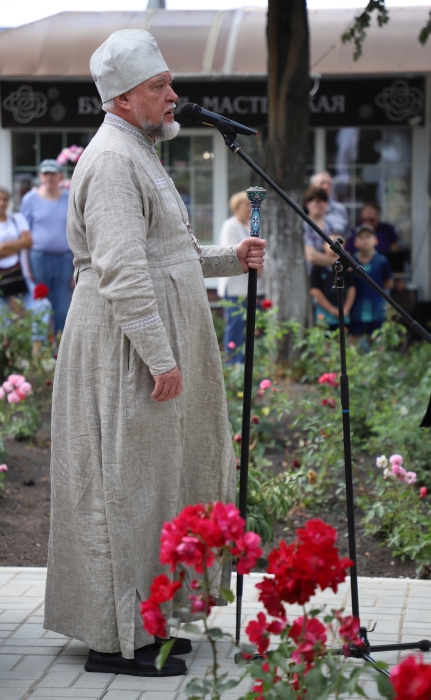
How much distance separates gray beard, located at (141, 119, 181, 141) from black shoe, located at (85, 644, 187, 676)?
1.74 meters

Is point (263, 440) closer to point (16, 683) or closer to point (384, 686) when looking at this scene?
point (16, 683)

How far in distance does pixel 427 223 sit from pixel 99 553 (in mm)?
9983

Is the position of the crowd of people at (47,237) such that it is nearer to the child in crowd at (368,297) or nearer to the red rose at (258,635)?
the child in crowd at (368,297)

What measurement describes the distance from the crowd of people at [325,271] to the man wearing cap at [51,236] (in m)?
1.70

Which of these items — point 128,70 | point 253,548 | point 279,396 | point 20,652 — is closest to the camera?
point 253,548

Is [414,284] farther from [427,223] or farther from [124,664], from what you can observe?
[124,664]

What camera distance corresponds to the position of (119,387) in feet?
10.4

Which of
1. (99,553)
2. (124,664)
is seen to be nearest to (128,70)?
(99,553)

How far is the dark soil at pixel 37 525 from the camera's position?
15.2 ft

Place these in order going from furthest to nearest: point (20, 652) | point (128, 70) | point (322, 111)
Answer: point (322, 111)
point (20, 652)
point (128, 70)

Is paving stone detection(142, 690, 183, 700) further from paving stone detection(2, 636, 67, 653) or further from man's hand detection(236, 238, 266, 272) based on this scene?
man's hand detection(236, 238, 266, 272)

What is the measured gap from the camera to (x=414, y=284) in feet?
40.3

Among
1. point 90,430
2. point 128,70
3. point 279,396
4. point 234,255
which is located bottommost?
point 279,396

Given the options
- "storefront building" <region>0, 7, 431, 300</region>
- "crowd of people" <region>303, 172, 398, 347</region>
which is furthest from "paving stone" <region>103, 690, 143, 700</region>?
"storefront building" <region>0, 7, 431, 300</region>
